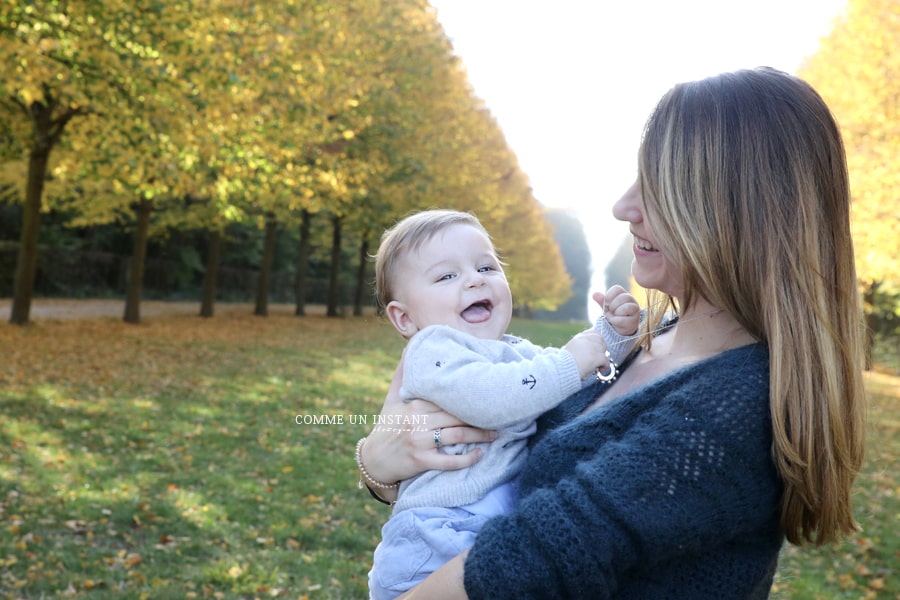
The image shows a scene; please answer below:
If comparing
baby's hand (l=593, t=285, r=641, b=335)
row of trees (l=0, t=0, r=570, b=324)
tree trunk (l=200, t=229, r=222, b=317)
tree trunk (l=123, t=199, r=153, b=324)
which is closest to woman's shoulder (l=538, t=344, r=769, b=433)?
baby's hand (l=593, t=285, r=641, b=335)

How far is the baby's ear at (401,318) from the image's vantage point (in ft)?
8.05

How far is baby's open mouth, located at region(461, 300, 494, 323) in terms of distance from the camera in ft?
7.74

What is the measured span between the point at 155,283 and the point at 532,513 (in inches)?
1385

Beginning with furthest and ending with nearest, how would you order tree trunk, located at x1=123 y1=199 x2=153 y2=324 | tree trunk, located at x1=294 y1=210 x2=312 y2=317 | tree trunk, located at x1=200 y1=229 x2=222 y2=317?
tree trunk, located at x1=294 y1=210 x2=312 y2=317, tree trunk, located at x1=200 y1=229 x2=222 y2=317, tree trunk, located at x1=123 y1=199 x2=153 y2=324

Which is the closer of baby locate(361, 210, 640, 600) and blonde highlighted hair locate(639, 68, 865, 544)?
blonde highlighted hair locate(639, 68, 865, 544)

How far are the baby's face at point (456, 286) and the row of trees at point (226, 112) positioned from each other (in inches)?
139

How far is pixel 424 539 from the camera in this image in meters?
1.99

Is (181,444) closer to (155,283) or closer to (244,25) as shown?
(244,25)

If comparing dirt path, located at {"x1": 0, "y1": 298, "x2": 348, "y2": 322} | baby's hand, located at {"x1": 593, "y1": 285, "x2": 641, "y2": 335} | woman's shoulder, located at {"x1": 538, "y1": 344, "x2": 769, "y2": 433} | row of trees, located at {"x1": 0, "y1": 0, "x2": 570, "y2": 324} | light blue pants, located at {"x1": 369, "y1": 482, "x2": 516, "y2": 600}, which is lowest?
dirt path, located at {"x1": 0, "y1": 298, "x2": 348, "y2": 322}

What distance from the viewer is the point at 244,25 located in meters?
11.5

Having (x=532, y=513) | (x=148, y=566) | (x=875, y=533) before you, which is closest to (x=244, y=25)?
(x=148, y=566)

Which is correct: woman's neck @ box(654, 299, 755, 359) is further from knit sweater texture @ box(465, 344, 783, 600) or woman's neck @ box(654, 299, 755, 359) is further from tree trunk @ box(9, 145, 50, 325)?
tree trunk @ box(9, 145, 50, 325)

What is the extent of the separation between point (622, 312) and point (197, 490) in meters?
5.74

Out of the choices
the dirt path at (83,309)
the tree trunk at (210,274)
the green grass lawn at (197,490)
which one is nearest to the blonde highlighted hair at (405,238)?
the green grass lawn at (197,490)
